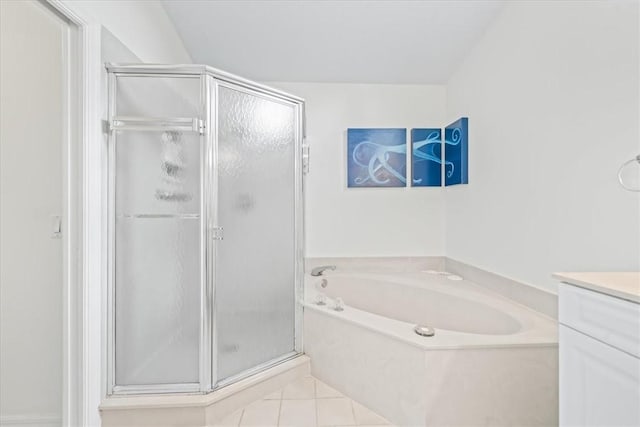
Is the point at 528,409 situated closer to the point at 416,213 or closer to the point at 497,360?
the point at 497,360

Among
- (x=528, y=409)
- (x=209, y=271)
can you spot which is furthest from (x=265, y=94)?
(x=528, y=409)

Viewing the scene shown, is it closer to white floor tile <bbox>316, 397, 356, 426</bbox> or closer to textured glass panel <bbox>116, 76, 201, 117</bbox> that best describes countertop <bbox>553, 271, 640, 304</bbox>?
white floor tile <bbox>316, 397, 356, 426</bbox>

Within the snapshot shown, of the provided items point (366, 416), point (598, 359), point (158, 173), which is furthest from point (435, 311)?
point (158, 173)

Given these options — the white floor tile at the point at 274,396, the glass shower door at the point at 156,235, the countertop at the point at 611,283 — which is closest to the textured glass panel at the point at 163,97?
the glass shower door at the point at 156,235

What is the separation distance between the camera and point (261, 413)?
1.65 meters

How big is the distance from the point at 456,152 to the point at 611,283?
1881 mm

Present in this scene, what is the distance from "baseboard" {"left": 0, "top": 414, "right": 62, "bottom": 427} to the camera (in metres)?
1.54

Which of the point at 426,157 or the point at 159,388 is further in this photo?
the point at 426,157

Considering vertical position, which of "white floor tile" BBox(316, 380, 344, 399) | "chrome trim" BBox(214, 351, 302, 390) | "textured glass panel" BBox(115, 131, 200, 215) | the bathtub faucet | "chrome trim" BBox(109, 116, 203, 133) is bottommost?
"white floor tile" BBox(316, 380, 344, 399)

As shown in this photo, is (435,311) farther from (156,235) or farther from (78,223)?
(78,223)

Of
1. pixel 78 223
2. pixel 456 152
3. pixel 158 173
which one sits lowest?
pixel 78 223

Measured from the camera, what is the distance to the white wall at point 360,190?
2975mm

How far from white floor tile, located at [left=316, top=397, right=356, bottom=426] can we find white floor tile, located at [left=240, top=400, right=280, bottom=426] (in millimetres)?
231

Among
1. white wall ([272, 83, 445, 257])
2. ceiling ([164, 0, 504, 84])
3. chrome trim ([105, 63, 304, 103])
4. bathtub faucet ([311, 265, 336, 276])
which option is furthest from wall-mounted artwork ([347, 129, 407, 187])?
chrome trim ([105, 63, 304, 103])
